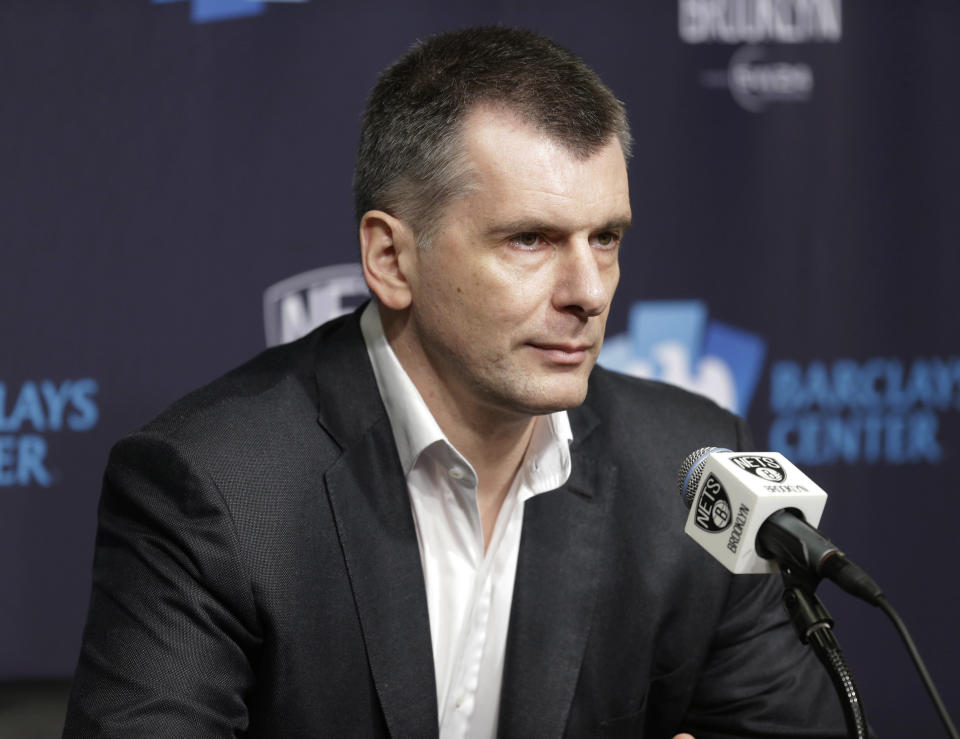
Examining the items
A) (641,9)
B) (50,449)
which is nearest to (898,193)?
(641,9)

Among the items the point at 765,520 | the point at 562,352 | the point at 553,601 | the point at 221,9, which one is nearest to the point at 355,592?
the point at 553,601

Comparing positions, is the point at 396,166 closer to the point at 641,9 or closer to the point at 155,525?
the point at 155,525

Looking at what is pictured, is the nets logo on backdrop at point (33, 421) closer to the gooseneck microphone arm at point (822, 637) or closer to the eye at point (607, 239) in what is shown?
the eye at point (607, 239)

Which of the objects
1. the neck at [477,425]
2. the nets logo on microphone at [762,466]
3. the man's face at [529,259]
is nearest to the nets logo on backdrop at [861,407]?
the neck at [477,425]

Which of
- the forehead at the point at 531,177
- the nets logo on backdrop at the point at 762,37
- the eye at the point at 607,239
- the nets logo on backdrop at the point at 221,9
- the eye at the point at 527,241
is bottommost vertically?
the eye at the point at 607,239

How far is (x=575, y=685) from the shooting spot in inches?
82.8

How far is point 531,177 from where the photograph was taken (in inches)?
75.9

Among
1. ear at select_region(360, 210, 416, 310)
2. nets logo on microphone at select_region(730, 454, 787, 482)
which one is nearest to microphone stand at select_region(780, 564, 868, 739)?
nets logo on microphone at select_region(730, 454, 787, 482)

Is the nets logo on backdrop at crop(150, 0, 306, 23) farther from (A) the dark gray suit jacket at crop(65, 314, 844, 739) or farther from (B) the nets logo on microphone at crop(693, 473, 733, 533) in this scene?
(B) the nets logo on microphone at crop(693, 473, 733, 533)

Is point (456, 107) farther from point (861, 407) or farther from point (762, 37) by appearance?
point (861, 407)

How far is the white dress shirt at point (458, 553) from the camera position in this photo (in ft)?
6.88

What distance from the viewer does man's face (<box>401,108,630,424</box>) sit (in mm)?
1929

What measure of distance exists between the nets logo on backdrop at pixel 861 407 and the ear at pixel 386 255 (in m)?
1.55

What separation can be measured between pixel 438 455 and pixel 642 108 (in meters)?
1.55
